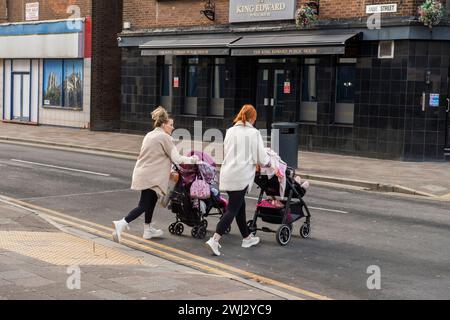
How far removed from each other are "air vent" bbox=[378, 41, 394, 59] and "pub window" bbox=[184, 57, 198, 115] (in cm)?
799

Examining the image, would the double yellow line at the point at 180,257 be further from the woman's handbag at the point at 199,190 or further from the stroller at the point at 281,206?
the stroller at the point at 281,206

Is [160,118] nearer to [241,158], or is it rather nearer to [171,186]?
[171,186]

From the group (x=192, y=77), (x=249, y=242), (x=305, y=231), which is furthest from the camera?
(x=192, y=77)

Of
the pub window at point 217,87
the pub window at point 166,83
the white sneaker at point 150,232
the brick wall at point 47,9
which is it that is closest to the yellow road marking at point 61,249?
the white sneaker at point 150,232

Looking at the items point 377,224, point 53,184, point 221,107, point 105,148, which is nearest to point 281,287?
point 377,224

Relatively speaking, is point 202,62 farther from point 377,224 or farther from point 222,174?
point 222,174

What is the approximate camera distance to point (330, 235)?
407 inches

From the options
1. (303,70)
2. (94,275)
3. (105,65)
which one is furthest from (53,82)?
(94,275)

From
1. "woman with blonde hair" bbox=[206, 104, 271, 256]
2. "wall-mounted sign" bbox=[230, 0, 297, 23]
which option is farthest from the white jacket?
"wall-mounted sign" bbox=[230, 0, 297, 23]

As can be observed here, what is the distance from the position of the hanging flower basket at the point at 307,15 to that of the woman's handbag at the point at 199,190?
44.0ft

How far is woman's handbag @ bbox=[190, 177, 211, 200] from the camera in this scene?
9648mm

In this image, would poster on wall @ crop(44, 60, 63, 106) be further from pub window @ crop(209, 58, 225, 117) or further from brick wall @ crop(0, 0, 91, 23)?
pub window @ crop(209, 58, 225, 117)

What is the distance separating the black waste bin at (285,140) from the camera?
57.5 feet

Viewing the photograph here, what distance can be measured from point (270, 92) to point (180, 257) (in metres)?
15.7
